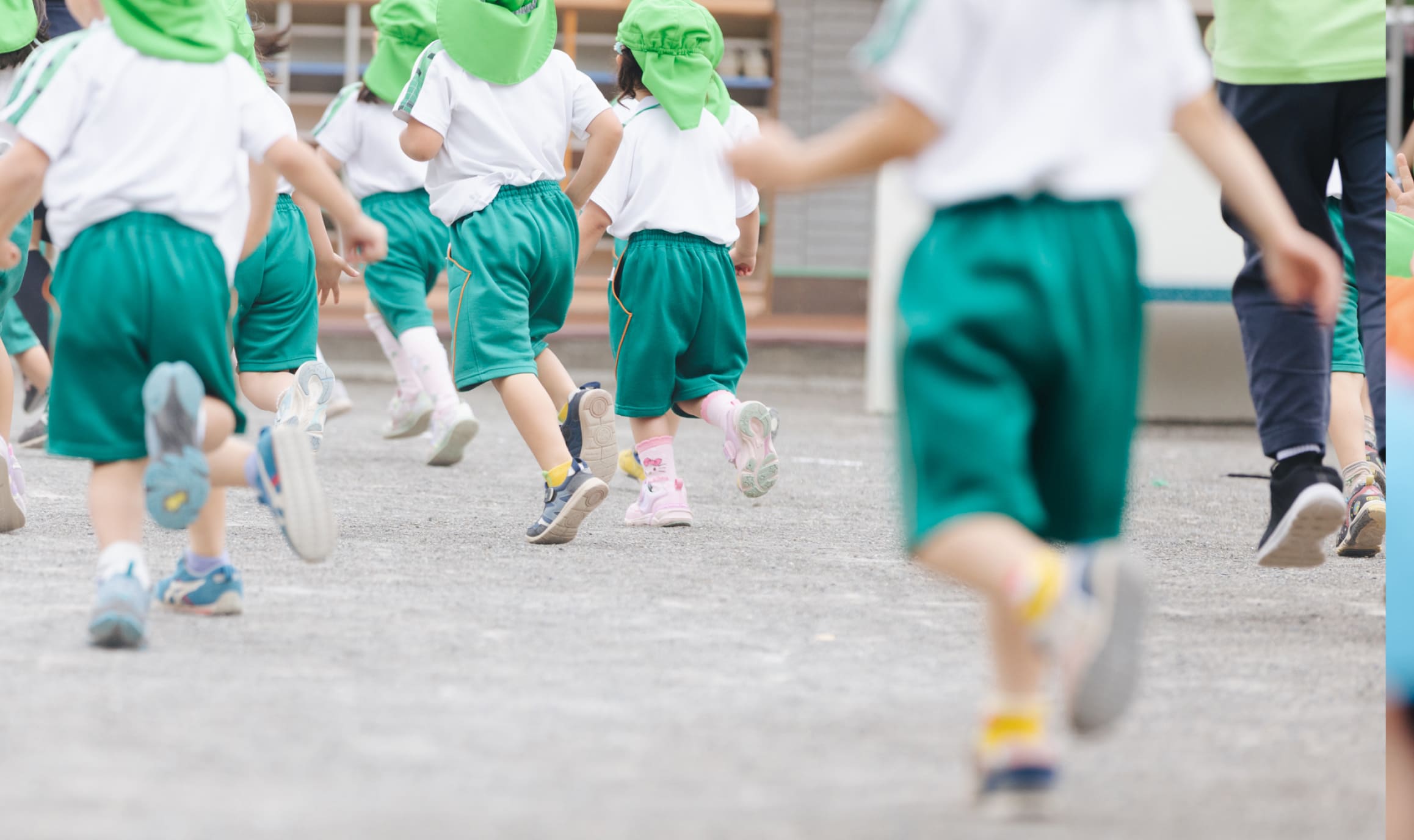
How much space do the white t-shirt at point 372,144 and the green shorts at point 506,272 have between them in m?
1.59

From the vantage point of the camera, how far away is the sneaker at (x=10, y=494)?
12.6 feet

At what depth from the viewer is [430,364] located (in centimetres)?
564

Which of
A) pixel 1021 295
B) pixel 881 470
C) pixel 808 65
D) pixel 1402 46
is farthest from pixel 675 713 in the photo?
pixel 808 65

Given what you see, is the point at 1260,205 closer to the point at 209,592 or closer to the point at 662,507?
the point at 209,592

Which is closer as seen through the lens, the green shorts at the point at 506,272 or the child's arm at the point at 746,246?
the green shorts at the point at 506,272

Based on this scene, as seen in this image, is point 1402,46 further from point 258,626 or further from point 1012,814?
point 258,626

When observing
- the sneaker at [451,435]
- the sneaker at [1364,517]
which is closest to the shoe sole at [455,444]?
the sneaker at [451,435]

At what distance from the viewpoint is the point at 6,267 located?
3061 mm

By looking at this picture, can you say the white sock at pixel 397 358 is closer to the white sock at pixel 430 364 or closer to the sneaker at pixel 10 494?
the white sock at pixel 430 364

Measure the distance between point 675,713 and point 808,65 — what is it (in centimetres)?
991

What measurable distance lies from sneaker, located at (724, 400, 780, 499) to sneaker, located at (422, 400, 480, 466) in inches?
49.4

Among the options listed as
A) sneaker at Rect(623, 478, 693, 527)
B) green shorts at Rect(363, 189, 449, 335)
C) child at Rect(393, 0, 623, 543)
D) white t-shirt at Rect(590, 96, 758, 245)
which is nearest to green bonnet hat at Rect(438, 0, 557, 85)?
child at Rect(393, 0, 623, 543)

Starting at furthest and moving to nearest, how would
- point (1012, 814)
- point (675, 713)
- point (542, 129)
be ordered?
point (542, 129), point (675, 713), point (1012, 814)

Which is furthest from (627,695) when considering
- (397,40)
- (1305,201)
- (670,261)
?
(397,40)
